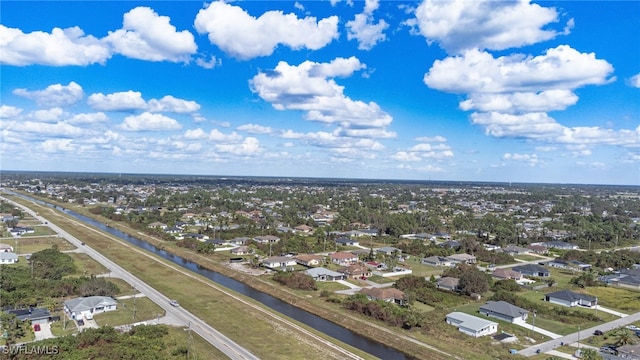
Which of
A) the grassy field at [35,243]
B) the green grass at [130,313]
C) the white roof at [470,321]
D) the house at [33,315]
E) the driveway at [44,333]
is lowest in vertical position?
the green grass at [130,313]

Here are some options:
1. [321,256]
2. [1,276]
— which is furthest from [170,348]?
[321,256]

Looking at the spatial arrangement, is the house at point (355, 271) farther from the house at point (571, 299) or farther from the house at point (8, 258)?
the house at point (8, 258)

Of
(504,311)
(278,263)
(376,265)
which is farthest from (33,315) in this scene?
(376,265)

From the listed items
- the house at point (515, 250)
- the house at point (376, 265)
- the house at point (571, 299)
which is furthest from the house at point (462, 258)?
the house at point (571, 299)

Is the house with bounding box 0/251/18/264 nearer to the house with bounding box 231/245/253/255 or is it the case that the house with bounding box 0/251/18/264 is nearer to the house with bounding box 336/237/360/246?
the house with bounding box 231/245/253/255

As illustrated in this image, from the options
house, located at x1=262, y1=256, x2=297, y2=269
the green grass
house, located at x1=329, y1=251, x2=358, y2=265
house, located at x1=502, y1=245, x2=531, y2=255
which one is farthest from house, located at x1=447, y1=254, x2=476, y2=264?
the green grass

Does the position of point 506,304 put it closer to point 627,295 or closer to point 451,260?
point 627,295
